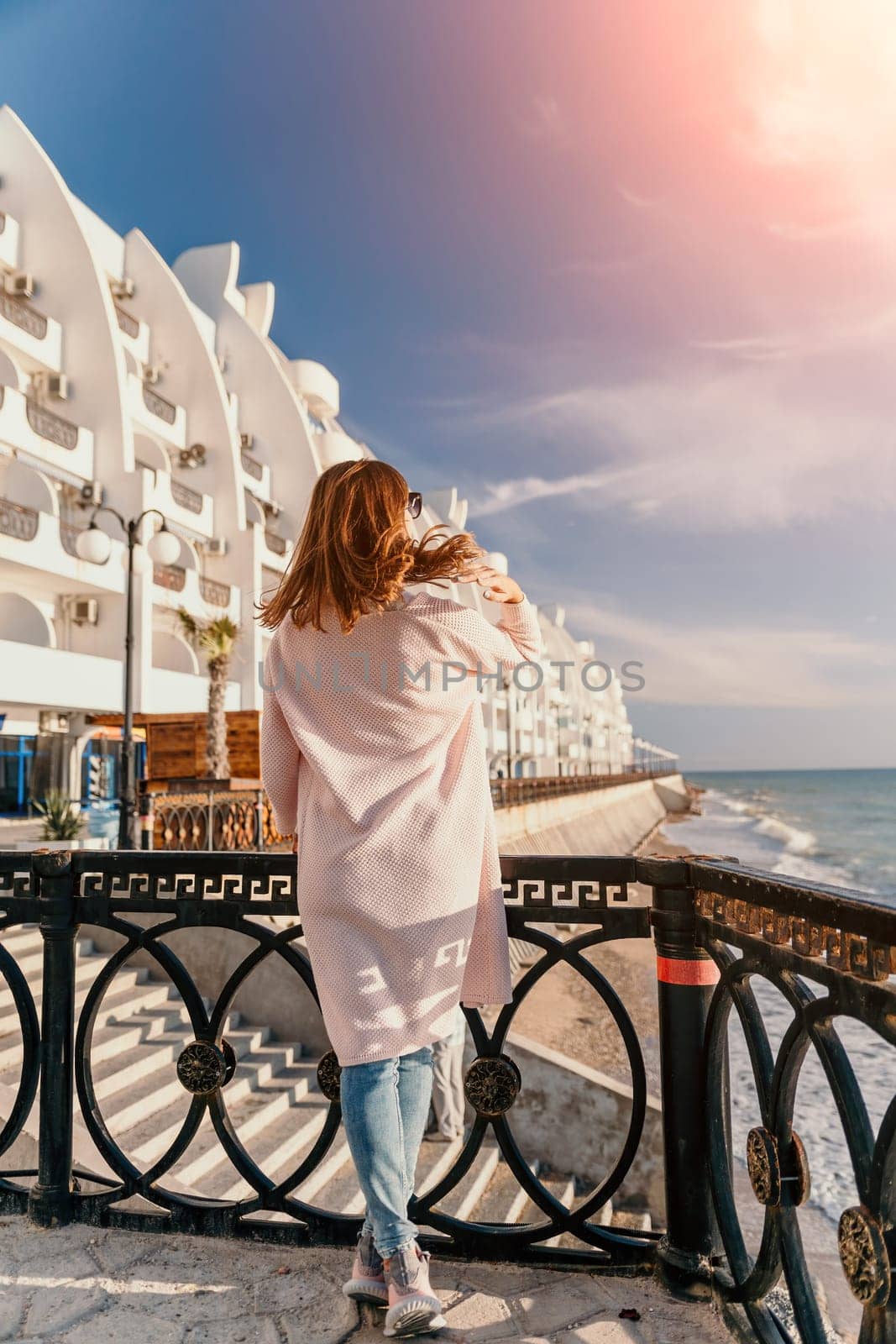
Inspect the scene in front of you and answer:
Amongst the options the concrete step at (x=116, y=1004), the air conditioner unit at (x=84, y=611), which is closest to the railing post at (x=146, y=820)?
the concrete step at (x=116, y=1004)

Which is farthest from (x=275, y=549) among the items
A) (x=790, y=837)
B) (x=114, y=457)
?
(x=790, y=837)

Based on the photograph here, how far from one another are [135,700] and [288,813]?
20279 millimetres

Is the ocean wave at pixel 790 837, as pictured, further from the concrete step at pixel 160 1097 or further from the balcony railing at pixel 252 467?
the concrete step at pixel 160 1097

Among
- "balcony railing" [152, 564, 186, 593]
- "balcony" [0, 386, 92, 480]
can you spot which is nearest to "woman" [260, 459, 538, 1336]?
"balcony" [0, 386, 92, 480]

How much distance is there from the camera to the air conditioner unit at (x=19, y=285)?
21.3 m

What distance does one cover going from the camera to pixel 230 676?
26125 mm

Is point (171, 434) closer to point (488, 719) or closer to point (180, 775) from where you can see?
point (180, 775)

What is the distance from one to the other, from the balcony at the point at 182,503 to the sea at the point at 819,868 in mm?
16993

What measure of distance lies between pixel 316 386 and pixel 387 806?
3520 centimetres

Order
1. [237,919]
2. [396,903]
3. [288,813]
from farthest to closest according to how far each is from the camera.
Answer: [237,919], [288,813], [396,903]

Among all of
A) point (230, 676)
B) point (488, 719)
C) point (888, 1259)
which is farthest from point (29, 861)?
point (488, 719)

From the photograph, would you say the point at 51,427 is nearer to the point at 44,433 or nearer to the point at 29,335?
the point at 44,433

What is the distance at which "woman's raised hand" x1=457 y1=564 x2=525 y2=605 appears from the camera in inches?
81.0

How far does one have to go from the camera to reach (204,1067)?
2.54m
